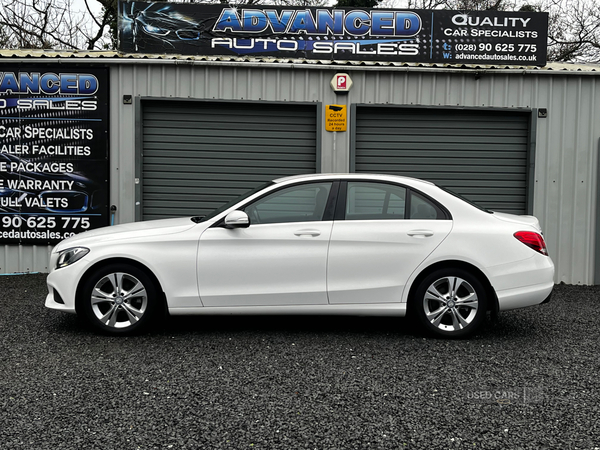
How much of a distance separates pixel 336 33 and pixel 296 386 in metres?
6.31

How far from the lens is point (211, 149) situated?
29.9ft

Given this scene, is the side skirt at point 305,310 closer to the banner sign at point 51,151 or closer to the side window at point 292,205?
the side window at point 292,205

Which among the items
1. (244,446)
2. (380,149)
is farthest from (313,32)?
(244,446)

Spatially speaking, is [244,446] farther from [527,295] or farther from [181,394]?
[527,295]

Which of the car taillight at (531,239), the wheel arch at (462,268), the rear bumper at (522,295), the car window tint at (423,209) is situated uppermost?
the car window tint at (423,209)

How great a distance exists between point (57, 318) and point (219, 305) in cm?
207

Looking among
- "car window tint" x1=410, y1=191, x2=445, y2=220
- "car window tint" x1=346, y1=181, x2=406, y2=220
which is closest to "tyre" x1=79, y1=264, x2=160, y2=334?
"car window tint" x1=346, y1=181, x2=406, y2=220

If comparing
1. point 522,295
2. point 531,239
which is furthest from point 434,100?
point 522,295

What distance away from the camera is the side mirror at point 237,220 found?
520 cm

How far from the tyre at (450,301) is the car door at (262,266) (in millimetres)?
925

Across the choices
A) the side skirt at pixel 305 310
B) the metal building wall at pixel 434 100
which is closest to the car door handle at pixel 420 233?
the side skirt at pixel 305 310

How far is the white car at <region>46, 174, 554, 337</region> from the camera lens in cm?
525

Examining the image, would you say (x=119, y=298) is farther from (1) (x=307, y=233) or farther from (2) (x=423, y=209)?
(2) (x=423, y=209)

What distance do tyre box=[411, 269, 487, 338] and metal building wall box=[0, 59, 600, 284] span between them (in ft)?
13.2
